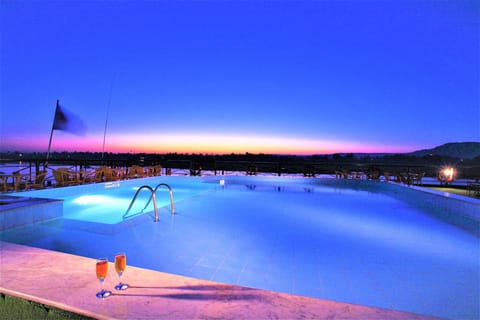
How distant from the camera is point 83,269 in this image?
1.71 metres

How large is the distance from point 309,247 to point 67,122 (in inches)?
347

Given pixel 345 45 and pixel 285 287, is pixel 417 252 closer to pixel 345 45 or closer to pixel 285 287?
pixel 285 287

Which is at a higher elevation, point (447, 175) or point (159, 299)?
point (447, 175)

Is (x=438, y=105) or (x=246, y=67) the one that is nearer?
(x=246, y=67)

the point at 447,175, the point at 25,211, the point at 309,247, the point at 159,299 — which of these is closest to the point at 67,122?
the point at 25,211

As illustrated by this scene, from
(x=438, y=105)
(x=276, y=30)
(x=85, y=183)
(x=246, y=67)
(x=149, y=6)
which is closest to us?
(x=149, y=6)

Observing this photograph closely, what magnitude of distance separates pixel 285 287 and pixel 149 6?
689cm

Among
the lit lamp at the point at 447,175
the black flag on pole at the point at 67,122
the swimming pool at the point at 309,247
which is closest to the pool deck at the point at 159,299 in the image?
the swimming pool at the point at 309,247

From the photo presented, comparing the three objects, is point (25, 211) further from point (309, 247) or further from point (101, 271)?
point (309, 247)

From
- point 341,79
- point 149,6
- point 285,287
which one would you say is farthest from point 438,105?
point 285,287

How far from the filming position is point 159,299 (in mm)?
1350

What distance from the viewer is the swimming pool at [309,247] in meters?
2.36

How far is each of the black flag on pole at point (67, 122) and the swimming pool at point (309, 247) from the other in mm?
3499

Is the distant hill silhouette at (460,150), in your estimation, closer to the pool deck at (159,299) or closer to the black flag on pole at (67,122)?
the pool deck at (159,299)
